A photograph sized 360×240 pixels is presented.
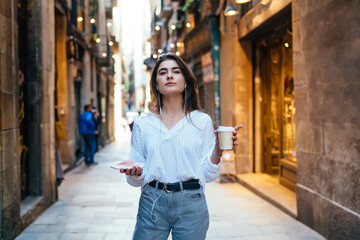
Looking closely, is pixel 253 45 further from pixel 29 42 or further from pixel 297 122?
pixel 29 42

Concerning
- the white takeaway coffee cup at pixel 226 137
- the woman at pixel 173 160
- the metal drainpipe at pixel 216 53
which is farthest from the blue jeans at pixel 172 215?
the metal drainpipe at pixel 216 53

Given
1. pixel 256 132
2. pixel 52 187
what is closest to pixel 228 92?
pixel 256 132

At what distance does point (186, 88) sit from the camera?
266cm

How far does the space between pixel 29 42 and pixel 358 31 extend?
16.5 ft

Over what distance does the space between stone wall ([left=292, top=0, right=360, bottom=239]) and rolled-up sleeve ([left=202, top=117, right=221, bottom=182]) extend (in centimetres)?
237

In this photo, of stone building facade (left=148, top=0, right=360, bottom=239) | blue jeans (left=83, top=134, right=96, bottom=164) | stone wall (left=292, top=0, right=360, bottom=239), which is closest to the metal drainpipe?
stone building facade (left=148, top=0, right=360, bottom=239)

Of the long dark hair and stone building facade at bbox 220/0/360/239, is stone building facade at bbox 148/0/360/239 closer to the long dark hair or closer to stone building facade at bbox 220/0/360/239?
stone building facade at bbox 220/0/360/239

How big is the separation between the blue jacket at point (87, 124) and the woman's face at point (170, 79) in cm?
949

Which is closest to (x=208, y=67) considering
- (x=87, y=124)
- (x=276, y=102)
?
(x=276, y=102)

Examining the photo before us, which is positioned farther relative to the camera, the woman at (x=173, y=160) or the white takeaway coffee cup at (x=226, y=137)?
the woman at (x=173, y=160)

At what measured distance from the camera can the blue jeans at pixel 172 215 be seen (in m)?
2.36

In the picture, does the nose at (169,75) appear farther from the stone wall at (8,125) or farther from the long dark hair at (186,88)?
the stone wall at (8,125)

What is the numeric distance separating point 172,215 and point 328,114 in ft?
10.5

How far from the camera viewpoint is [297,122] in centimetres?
564
